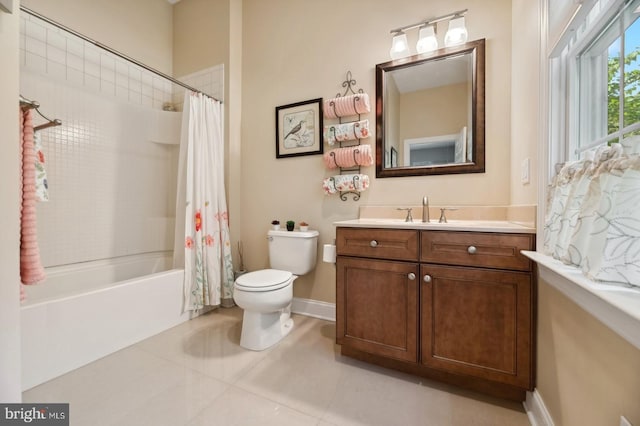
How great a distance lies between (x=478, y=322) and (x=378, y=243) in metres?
0.59

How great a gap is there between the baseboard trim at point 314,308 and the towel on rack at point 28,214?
163 cm

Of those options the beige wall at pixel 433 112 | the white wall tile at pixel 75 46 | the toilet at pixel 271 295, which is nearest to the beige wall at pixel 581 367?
the beige wall at pixel 433 112

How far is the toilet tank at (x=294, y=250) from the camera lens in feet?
6.81

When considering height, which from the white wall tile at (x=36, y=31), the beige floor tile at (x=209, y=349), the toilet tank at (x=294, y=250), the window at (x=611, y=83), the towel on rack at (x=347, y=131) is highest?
the white wall tile at (x=36, y=31)

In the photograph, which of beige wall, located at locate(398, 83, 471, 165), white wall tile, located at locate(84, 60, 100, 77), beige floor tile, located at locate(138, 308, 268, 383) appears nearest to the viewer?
beige floor tile, located at locate(138, 308, 268, 383)

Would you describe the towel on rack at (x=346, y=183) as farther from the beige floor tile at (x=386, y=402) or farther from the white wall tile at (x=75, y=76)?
the white wall tile at (x=75, y=76)

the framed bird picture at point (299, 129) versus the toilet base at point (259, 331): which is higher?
the framed bird picture at point (299, 129)

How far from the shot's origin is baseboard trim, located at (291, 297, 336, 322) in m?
2.18

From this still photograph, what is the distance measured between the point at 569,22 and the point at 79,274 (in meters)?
3.24

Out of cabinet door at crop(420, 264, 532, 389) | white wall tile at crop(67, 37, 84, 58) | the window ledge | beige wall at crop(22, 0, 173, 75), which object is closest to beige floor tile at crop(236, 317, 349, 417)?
cabinet door at crop(420, 264, 532, 389)

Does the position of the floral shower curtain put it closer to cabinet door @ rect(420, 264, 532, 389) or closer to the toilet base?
cabinet door @ rect(420, 264, 532, 389)

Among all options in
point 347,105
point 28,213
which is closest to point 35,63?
point 28,213

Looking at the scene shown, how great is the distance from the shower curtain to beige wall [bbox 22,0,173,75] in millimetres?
1088

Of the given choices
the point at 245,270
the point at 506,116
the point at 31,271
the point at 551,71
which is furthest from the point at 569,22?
the point at 245,270
